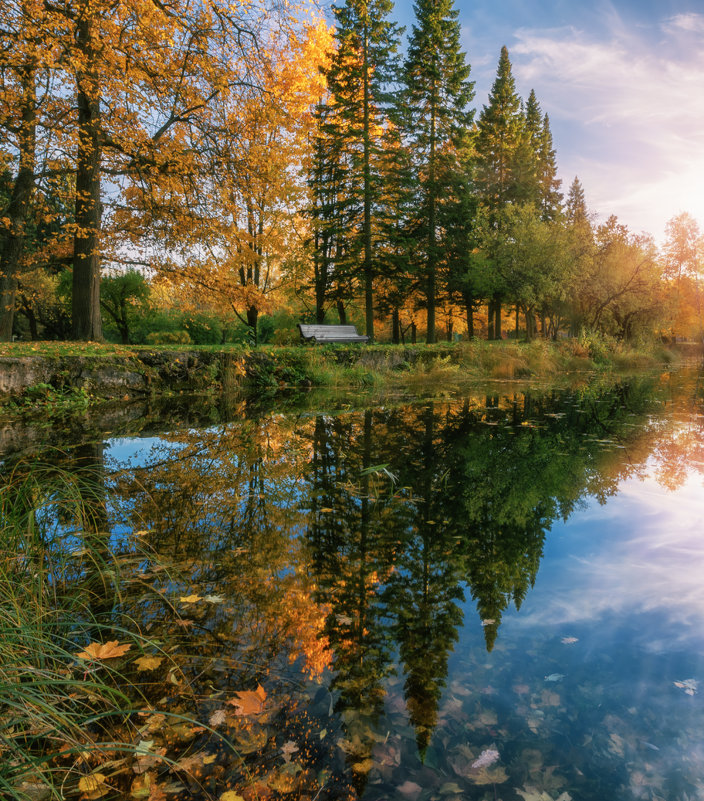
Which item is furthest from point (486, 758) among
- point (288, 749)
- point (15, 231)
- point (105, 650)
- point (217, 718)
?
point (15, 231)

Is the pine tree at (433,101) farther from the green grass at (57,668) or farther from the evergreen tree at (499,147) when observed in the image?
the green grass at (57,668)

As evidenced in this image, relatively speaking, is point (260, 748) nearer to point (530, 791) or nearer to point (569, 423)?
point (530, 791)

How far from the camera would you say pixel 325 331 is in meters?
16.9

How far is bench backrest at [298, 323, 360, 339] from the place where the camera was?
16.5m

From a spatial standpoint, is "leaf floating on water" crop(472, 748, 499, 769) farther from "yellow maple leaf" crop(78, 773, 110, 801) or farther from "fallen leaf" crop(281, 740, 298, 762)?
"yellow maple leaf" crop(78, 773, 110, 801)

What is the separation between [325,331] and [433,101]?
15610 mm

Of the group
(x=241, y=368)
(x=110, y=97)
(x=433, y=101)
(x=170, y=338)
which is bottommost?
(x=241, y=368)

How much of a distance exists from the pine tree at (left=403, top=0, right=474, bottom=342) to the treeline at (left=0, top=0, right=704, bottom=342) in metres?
0.10

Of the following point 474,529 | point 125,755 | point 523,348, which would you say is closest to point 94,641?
point 125,755

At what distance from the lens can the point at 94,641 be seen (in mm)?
2045

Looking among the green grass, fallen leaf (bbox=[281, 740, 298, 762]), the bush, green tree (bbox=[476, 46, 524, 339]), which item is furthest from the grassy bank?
green tree (bbox=[476, 46, 524, 339])

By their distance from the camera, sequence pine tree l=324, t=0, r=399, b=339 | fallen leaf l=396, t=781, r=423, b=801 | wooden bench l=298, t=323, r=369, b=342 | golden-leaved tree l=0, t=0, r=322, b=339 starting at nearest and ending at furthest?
fallen leaf l=396, t=781, r=423, b=801
golden-leaved tree l=0, t=0, r=322, b=339
wooden bench l=298, t=323, r=369, b=342
pine tree l=324, t=0, r=399, b=339

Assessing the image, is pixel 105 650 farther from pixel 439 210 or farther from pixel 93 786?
pixel 439 210

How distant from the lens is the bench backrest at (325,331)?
1645 centimetres
